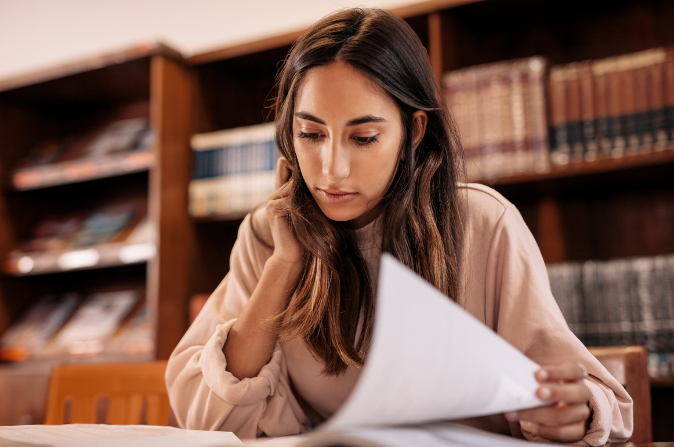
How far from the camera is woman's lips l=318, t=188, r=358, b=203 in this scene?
3.08 ft

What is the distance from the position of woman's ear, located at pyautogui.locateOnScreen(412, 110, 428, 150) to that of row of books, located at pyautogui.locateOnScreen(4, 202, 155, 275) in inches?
54.1

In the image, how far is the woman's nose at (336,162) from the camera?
0.90 meters

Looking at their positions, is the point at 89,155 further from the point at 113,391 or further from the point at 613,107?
the point at 613,107

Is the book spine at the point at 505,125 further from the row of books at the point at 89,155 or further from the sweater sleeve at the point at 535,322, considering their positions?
the row of books at the point at 89,155

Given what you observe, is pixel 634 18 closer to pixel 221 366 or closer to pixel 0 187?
pixel 221 366

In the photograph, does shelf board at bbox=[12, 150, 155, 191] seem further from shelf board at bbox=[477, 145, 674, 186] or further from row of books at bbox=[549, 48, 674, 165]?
row of books at bbox=[549, 48, 674, 165]

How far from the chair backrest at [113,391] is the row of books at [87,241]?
0.89 metres

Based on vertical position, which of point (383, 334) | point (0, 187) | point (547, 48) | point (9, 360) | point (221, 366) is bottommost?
point (9, 360)

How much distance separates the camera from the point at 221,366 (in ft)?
3.05

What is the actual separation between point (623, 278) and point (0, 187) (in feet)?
7.59

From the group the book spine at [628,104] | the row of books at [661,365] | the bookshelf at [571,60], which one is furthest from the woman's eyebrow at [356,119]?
the row of books at [661,365]

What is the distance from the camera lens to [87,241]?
243cm

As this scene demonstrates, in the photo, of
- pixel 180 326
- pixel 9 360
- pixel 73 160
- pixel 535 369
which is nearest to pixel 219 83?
pixel 73 160

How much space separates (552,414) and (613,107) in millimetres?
1228
